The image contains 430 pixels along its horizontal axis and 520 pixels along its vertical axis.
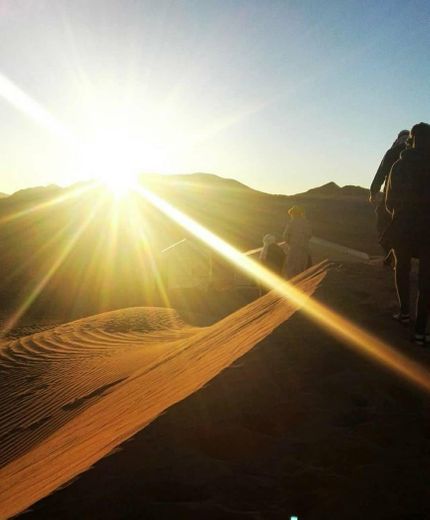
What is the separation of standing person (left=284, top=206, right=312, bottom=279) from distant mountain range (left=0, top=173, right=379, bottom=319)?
12.5 meters

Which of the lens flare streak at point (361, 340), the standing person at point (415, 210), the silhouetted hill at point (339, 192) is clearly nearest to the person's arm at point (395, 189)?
the standing person at point (415, 210)

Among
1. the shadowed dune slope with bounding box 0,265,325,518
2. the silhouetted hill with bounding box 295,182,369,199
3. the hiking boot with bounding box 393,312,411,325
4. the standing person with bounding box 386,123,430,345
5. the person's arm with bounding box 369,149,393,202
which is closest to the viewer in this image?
the shadowed dune slope with bounding box 0,265,325,518

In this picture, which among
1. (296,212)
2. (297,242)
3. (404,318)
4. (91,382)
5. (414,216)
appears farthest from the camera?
(297,242)

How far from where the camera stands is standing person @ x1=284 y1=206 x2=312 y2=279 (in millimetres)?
11180

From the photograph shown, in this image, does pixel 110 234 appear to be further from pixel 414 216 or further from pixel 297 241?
pixel 414 216

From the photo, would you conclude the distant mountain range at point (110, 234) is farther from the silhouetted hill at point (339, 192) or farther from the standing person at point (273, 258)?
the standing person at point (273, 258)

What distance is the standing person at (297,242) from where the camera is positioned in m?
11.2

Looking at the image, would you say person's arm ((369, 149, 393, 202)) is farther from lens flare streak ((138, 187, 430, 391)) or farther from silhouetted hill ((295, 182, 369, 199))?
silhouetted hill ((295, 182, 369, 199))

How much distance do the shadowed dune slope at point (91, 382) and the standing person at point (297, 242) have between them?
207cm

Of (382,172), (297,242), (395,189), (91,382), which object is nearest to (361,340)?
(395,189)

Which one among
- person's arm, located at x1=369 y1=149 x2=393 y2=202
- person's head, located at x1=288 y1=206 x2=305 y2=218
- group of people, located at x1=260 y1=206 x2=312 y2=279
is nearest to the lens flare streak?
person's arm, located at x1=369 y1=149 x2=393 y2=202

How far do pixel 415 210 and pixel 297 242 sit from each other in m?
6.91

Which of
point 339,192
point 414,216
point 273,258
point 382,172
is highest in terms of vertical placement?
point 339,192

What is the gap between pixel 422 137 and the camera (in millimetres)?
4613
